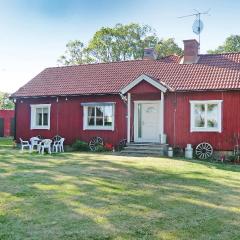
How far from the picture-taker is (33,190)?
9.45m

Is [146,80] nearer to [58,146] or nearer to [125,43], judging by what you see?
[58,146]

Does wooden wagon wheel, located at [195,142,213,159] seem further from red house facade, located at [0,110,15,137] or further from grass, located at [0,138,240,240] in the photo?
red house facade, located at [0,110,15,137]

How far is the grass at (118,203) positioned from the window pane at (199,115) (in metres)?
6.08

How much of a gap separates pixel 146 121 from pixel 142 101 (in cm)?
107

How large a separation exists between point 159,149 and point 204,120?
102 inches

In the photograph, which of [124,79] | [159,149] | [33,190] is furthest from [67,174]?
[124,79]

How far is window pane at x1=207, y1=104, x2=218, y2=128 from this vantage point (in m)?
19.4

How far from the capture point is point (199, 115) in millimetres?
19750

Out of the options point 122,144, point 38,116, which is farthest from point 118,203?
point 38,116

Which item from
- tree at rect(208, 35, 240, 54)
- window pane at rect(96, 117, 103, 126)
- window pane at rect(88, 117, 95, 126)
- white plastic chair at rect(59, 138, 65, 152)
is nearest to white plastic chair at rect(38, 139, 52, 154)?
white plastic chair at rect(59, 138, 65, 152)

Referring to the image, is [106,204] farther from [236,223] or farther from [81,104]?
[81,104]

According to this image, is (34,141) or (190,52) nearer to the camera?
(34,141)

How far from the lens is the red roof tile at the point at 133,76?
65.6 ft

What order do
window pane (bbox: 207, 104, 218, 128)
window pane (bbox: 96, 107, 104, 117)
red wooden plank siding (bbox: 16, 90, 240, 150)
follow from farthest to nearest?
window pane (bbox: 96, 107, 104, 117) < window pane (bbox: 207, 104, 218, 128) < red wooden plank siding (bbox: 16, 90, 240, 150)
